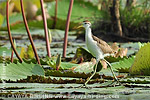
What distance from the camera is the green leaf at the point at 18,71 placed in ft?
6.92

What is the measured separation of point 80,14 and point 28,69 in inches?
125

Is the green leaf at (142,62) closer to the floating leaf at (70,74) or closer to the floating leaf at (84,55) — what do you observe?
the floating leaf at (70,74)

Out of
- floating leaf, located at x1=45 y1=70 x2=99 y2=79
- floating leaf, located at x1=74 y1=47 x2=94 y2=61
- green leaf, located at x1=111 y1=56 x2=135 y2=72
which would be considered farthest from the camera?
floating leaf, located at x1=74 y1=47 x2=94 y2=61

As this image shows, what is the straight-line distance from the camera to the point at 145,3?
4.29 m

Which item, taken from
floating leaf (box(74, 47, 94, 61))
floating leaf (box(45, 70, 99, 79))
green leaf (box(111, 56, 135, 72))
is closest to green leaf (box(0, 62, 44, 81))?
floating leaf (box(45, 70, 99, 79))

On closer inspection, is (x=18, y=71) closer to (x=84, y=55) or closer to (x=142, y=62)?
(x=142, y=62)

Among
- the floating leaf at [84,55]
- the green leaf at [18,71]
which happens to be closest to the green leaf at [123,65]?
the floating leaf at [84,55]

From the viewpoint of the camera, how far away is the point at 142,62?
83.6 inches

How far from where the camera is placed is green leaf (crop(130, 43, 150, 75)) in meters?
2.11

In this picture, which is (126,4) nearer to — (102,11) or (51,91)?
(102,11)

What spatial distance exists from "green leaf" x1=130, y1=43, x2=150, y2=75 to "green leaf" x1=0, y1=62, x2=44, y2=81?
1.61ft

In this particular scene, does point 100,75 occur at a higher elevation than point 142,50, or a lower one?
lower

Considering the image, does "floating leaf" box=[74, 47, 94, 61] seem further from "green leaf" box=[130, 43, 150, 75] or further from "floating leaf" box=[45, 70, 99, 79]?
"green leaf" box=[130, 43, 150, 75]

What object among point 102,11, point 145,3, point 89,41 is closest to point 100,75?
point 89,41
